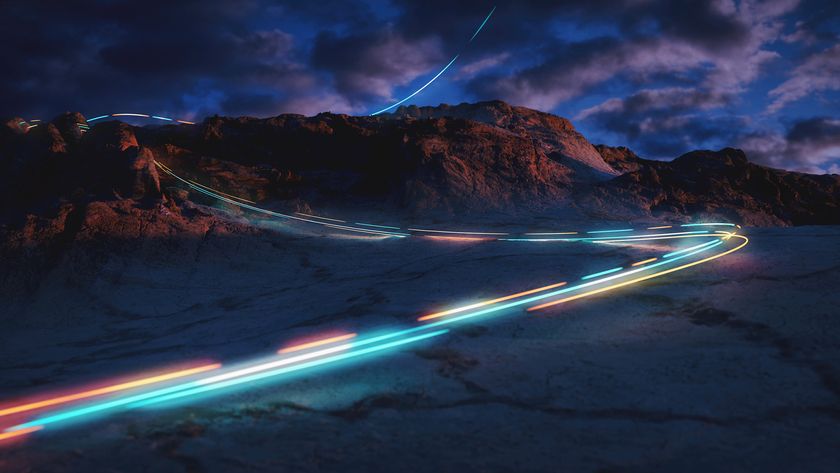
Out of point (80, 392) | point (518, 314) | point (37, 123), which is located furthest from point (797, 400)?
point (37, 123)

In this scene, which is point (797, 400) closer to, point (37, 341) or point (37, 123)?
point (37, 341)

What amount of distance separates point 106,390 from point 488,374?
2.15 metres

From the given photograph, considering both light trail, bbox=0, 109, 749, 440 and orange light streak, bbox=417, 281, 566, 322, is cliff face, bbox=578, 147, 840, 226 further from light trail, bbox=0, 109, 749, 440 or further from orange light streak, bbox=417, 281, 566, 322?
orange light streak, bbox=417, 281, 566, 322

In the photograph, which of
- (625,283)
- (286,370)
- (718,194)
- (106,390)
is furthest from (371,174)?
(106,390)

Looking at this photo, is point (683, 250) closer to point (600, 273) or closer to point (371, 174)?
point (600, 273)

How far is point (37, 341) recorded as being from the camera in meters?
5.03

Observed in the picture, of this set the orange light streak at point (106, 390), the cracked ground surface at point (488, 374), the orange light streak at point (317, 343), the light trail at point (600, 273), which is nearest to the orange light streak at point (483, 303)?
the cracked ground surface at point (488, 374)

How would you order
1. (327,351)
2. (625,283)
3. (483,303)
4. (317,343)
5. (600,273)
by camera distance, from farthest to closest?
(600,273) < (625,283) < (483,303) < (317,343) < (327,351)

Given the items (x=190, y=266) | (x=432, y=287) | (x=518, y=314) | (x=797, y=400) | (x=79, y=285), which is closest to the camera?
(x=797, y=400)

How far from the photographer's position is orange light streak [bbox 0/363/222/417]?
2.91m

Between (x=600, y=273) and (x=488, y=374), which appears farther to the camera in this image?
(x=600, y=273)

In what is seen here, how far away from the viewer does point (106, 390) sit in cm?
313

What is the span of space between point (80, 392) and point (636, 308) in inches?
145

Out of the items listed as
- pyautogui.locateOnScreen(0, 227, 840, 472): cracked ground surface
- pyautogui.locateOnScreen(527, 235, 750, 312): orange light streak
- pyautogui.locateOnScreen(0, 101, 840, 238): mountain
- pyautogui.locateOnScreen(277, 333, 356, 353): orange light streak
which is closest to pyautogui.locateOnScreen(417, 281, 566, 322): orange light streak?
pyautogui.locateOnScreen(0, 227, 840, 472): cracked ground surface
